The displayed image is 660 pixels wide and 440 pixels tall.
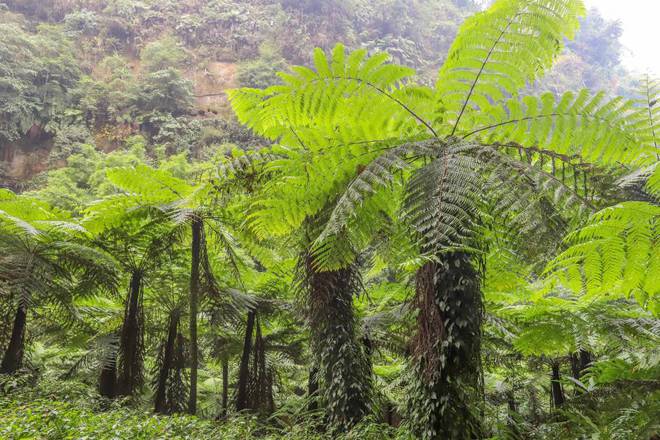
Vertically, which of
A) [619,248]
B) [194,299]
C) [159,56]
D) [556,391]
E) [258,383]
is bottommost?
[556,391]

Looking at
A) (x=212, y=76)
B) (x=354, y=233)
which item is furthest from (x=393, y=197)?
(x=212, y=76)

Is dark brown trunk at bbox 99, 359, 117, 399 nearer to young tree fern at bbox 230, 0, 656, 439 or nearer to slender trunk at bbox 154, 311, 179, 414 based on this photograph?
slender trunk at bbox 154, 311, 179, 414

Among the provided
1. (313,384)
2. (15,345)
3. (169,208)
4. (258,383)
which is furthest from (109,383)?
(169,208)

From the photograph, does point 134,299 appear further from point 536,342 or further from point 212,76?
point 212,76

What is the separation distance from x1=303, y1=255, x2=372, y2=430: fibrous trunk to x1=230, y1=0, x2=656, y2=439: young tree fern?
1.61m

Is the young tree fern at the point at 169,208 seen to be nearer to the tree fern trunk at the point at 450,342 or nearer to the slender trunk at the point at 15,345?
the slender trunk at the point at 15,345

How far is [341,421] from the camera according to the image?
3.58m

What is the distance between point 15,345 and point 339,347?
→ 12.1 feet

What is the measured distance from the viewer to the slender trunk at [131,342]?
5.14 m

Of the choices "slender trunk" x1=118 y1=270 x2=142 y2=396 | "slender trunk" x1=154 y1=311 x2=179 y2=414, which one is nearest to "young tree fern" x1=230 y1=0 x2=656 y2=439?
"slender trunk" x1=118 y1=270 x2=142 y2=396

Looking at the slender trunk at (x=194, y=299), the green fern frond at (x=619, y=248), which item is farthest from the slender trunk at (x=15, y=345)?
the green fern frond at (x=619, y=248)

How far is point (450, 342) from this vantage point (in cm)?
172

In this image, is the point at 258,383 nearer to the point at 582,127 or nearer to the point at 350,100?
the point at 350,100

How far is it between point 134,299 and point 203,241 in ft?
4.18
